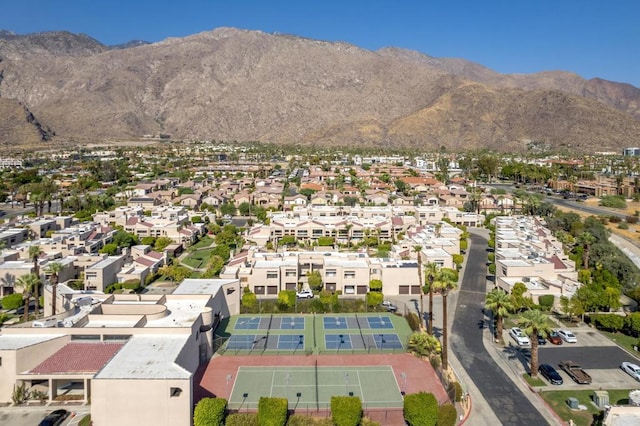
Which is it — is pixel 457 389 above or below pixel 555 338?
below

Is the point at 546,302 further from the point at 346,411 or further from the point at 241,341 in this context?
the point at 241,341

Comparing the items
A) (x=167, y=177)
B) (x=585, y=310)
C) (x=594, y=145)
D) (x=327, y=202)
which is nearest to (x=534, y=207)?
(x=327, y=202)

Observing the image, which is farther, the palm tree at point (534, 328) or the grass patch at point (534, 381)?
the palm tree at point (534, 328)

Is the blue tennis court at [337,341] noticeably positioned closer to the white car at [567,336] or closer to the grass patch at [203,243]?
the white car at [567,336]

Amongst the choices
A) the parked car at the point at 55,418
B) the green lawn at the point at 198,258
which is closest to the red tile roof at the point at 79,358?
the parked car at the point at 55,418

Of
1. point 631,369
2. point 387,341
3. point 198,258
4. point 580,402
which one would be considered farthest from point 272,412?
point 198,258

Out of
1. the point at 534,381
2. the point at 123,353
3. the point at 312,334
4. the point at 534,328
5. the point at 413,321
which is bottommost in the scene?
the point at 534,381
